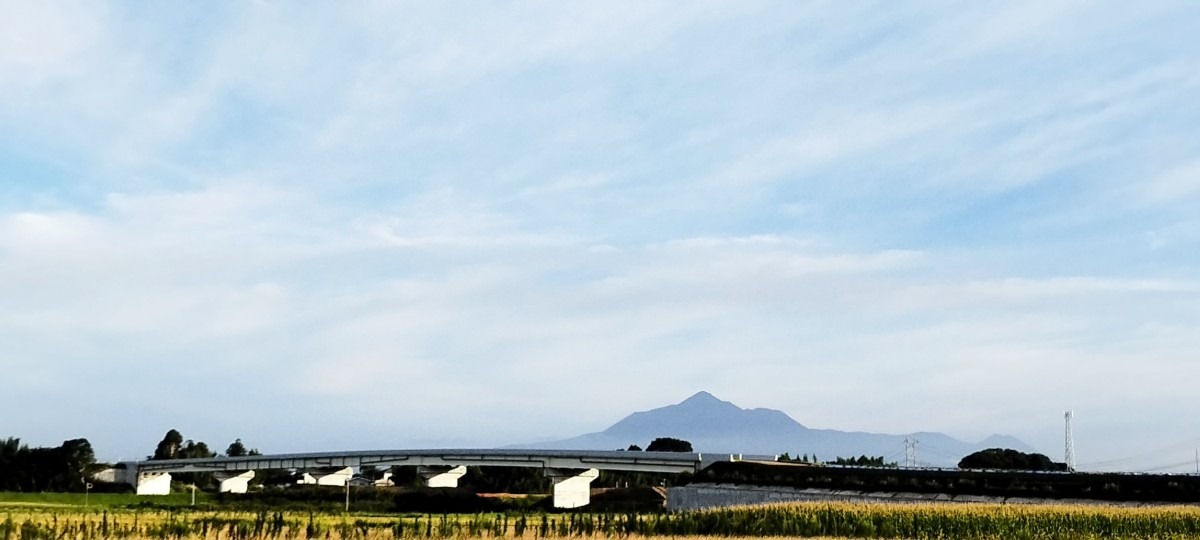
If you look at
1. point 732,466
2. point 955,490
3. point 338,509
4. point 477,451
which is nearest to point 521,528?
point 955,490

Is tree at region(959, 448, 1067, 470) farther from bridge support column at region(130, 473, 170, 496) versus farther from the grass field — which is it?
bridge support column at region(130, 473, 170, 496)

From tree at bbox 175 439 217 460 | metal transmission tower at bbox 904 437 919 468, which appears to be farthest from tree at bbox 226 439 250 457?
metal transmission tower at bbox 904 437 919 468

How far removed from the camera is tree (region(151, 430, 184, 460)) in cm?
19295

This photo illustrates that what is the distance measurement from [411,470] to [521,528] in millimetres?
131536

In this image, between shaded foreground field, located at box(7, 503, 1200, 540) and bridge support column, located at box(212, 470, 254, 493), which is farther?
bridge support column, located at box(212, 470, 254, 493)

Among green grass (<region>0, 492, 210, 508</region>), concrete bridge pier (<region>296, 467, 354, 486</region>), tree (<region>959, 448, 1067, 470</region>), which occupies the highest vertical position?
tree (<region>959, 448, 1067, 470</region>)

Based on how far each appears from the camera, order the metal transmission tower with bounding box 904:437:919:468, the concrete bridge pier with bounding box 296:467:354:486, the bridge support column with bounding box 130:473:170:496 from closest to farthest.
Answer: the concrete bridge pier with bounding box 296:467:354:486
the bridge support column with bounding box 130:473:170:496
the metal transmission tower with bounding box 904:437:919:468

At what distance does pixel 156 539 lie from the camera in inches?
1583

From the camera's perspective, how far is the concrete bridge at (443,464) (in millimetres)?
116438

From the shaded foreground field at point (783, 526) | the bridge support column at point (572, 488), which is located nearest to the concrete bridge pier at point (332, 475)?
the bridge support column at point (572, 488)

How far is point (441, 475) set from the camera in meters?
139

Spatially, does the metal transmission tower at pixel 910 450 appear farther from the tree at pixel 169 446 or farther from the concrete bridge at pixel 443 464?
the tree at pixel 169 446

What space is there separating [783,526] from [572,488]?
67.7 meters

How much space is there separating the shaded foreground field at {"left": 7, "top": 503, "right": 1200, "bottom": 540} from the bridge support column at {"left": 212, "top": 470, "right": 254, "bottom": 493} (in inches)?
4331
